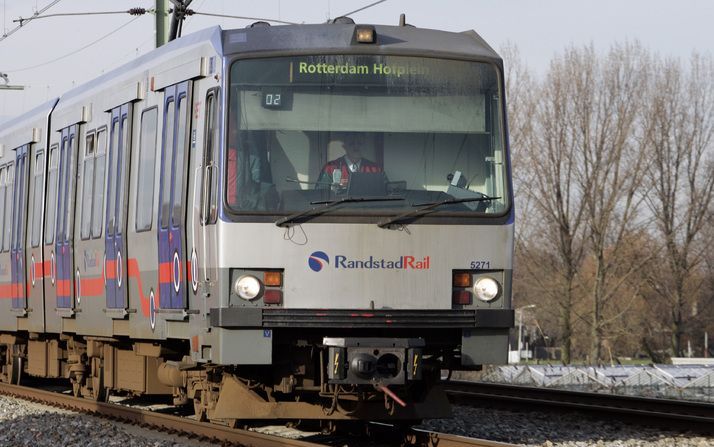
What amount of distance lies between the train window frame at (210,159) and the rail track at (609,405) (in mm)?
3588

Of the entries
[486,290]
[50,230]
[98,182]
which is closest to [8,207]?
[50,230]

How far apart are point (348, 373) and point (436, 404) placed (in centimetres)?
112

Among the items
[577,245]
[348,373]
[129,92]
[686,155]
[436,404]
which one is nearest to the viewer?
[348,373]

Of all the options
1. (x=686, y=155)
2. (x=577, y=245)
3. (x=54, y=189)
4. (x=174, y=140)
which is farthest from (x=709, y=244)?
(x=174, y=140)

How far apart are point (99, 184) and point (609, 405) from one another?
630 cm

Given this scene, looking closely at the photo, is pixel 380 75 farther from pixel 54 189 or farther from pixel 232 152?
pixel 54 189

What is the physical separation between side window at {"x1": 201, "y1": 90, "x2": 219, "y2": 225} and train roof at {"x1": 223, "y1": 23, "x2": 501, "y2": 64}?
1.56 ft

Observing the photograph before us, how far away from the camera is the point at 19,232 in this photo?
60.2ft

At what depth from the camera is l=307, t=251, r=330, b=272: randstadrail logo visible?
1058cm

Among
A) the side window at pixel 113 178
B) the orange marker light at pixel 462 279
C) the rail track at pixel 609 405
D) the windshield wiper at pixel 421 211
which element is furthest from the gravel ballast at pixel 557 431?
the side window at pixel 113 178

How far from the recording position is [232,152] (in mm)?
10633

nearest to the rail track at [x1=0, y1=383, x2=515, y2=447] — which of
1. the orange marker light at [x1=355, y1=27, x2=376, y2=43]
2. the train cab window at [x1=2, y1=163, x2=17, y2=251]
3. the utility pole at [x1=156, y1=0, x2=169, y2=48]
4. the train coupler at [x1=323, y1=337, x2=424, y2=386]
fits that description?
the train coupler at [x1=323, y1=337, x2=424, y2=386]

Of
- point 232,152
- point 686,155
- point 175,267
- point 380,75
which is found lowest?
point 175,267

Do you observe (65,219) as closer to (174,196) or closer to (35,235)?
(35,235)
